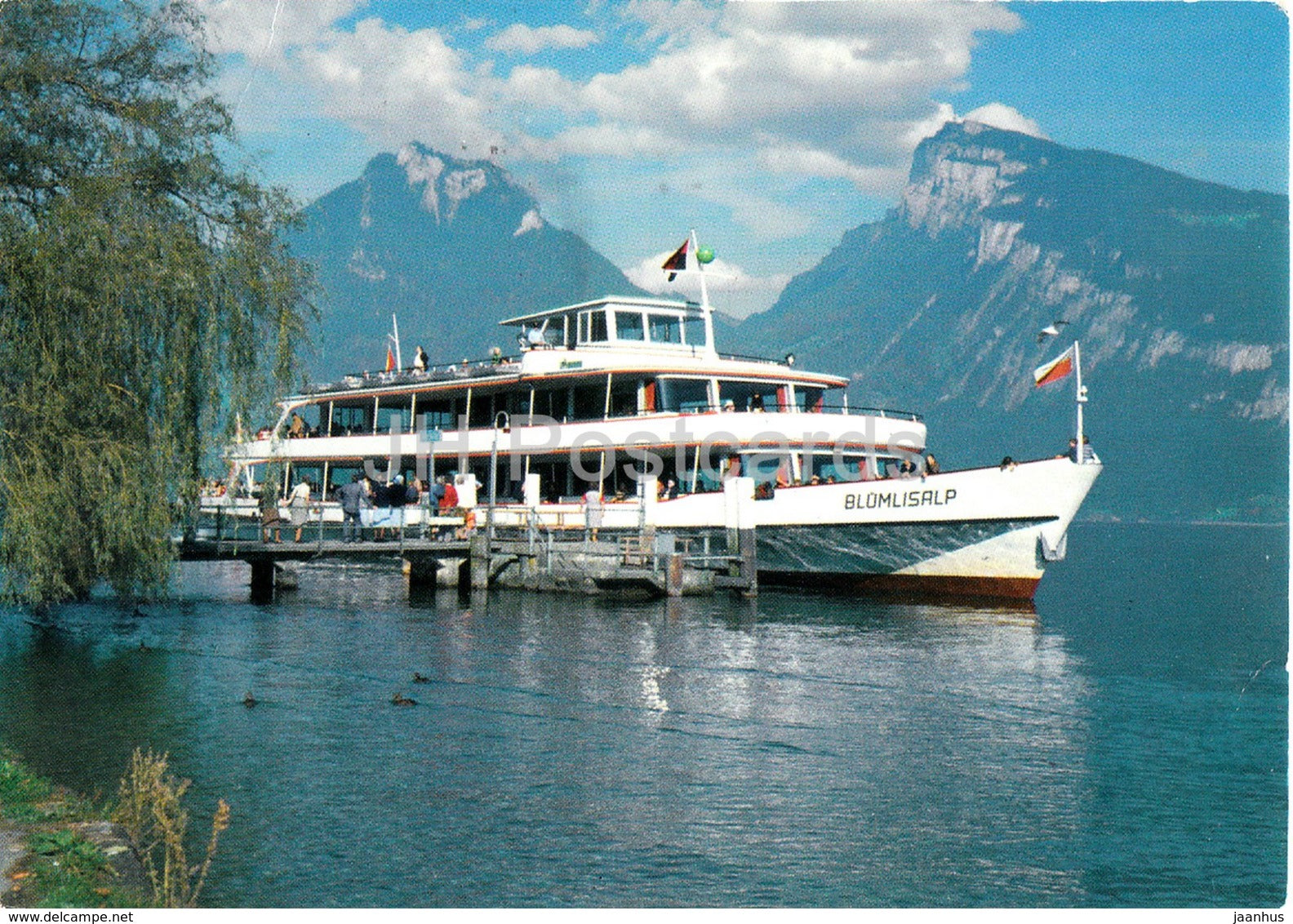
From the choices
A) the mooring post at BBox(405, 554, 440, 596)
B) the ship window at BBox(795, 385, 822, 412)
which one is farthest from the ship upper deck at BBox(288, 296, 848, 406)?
the mooring post at BBox(405, 554, 440, 596)

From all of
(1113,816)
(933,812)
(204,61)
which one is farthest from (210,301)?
(1113,816)

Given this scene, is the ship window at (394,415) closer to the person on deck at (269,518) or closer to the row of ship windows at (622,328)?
the row of ship windows at (622,328)

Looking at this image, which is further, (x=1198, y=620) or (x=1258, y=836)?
(x=1198, y=620)

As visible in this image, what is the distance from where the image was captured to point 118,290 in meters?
18.9

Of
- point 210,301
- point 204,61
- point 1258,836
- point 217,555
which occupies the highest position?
point 204,61

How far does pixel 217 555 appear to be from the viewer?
27406 mm

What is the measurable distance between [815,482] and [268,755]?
21.1 meters

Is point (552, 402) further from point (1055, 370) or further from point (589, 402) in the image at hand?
A: point (1055, 370)

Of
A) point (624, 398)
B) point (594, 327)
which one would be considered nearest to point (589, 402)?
point (624, 398)

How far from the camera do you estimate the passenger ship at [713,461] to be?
1265 inches

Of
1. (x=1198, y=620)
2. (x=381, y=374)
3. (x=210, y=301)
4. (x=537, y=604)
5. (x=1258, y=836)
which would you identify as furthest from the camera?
(x=381, y=374)

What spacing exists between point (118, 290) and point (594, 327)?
21988 mm

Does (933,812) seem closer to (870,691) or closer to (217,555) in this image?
(870,691)

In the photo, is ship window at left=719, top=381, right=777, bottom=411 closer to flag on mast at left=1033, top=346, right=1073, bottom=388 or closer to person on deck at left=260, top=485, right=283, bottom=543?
flag on mast at left=1033, top=346, right=1073, bottom=388
